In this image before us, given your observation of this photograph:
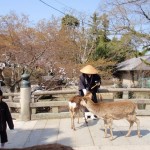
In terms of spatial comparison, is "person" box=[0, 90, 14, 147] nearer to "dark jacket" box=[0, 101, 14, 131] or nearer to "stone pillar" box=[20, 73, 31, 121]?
"dark jacket" box=[0, 101, 14, 131]

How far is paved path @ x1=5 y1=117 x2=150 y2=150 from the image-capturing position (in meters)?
7.18

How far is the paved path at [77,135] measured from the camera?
283 inches

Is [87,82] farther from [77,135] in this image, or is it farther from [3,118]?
[3,118]

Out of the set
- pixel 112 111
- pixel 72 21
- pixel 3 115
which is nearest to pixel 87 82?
pixel 112 111

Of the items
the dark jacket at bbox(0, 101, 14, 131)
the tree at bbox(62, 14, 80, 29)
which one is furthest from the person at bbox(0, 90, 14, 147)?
the tree at bbox(62, 14, 80, 29)

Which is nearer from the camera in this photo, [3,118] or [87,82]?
[3,118]

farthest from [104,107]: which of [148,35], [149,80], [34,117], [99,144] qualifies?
[149,80]

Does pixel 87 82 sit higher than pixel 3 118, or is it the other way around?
pixel 87 82

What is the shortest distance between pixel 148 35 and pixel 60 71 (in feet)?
21.1

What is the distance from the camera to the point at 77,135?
819 centimetres

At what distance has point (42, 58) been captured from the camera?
18.9 metres

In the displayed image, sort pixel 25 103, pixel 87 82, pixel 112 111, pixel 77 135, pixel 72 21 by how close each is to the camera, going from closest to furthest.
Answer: pixel 112 111
pixel 77 135
pixel 87 82
pixel 25 103
pixel 72 21

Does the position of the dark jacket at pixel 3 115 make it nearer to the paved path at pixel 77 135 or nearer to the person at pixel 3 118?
the person at pixel 3 118

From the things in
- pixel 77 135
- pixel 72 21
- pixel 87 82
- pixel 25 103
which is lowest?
pixel 77 135
